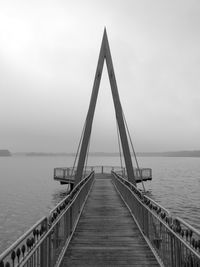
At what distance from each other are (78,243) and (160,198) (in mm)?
33910

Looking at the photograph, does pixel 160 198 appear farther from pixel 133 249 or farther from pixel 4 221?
pixel 133 249

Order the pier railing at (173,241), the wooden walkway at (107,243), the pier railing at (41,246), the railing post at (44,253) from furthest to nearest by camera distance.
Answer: the wooden walkway at (107,243), the railing post at (44,253), the pier railing at (173,241), the pier railing at (41,246)

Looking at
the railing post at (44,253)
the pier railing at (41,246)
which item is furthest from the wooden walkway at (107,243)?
the railing post at (44,253)

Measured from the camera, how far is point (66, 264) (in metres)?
6.79

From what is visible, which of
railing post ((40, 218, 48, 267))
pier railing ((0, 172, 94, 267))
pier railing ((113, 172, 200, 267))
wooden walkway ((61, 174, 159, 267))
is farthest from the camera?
wooden walkway ((61, 174, 159, 267))

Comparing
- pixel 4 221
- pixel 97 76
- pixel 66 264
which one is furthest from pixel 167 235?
pixel 4 221

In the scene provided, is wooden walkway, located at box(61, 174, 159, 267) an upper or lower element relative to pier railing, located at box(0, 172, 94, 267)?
lower

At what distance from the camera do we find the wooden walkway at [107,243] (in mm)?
7059

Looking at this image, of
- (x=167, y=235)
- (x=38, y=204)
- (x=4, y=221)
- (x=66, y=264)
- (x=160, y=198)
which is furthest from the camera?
(x=160, y=198)

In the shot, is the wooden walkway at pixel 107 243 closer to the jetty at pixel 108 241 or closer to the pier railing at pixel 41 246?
the jetty at pixel 108 241

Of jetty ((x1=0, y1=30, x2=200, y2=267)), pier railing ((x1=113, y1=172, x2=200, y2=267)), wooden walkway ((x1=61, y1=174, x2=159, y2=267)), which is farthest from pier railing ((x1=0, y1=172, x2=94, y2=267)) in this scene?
pier railing ((x1=113, y1=172, x2=200, y2=267))

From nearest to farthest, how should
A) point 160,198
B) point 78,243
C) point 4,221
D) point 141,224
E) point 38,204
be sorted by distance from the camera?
point 78,243, point 141,224, point 4,221, point 38,204, point 160,198

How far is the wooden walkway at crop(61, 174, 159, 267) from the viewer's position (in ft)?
23.2

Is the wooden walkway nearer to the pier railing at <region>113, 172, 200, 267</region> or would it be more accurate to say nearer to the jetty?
the jetty
